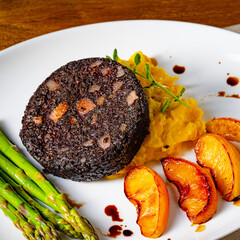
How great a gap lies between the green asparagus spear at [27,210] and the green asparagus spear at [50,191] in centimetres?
17

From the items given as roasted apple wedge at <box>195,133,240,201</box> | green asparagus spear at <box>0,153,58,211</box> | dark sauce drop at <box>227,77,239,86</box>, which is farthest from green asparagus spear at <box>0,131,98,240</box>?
dark sauce drop at <box>227,77,239,86</box>

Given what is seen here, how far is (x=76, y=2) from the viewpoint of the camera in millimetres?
5332

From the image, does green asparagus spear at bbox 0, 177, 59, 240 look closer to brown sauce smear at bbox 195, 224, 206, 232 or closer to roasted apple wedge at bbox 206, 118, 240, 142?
brown sauce smear at bbox 195, 224, 206, 232

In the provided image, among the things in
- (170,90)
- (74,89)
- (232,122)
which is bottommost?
(232,122)

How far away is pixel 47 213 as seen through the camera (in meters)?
3.19

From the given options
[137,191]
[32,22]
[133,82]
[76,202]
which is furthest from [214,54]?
[32,22]

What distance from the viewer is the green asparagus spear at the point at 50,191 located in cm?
301

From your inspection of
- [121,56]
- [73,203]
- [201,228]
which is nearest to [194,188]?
[201,228]

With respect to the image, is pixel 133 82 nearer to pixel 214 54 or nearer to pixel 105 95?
pixel 105 95

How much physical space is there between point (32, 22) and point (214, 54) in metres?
2.49

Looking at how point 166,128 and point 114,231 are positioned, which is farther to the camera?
point 166,128

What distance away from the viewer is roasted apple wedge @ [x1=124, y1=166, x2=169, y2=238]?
2.98 metres

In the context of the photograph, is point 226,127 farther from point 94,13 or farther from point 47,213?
point 94,13

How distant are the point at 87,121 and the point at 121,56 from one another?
1.24 m
